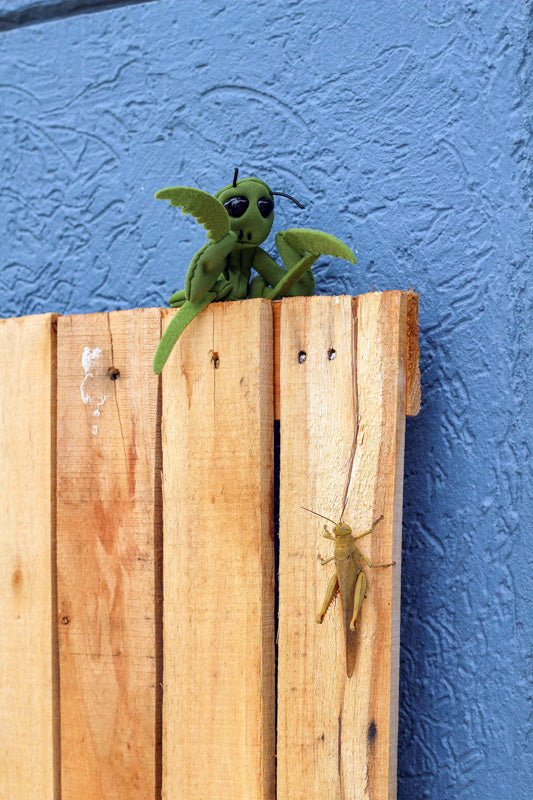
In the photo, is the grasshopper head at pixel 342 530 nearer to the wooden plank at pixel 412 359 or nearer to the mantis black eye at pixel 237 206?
the wooden plank at pixel 412 359

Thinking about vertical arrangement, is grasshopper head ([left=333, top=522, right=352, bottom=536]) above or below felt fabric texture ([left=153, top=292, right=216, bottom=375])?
below

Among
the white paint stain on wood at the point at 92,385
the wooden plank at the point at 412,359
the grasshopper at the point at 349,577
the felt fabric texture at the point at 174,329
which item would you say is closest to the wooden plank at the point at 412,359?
the wooden plank at the point at 412,359

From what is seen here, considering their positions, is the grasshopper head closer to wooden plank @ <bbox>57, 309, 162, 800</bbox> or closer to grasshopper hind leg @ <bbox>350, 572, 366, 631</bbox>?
grasshopper hind leg @ <bbox>350, 572, 366, 631</bbox>

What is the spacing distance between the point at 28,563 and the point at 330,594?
0.41 metres

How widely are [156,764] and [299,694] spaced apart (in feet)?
0.70

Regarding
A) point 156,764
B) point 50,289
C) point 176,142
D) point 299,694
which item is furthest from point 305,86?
point 156,764

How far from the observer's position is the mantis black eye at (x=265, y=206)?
0.84m

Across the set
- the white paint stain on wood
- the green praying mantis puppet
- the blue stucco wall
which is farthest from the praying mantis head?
the white paint stain on wood

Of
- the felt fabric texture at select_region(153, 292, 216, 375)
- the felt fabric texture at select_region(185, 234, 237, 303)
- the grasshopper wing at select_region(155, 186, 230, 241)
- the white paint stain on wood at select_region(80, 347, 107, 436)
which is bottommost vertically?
the white paint stain on wood at select_region(80, 347, 107, 436)

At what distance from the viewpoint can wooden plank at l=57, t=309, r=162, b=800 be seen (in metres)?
0.89

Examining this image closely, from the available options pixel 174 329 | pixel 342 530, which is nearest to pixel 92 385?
pixel 174 329

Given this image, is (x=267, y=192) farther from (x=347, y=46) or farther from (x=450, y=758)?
(x=450, y=758)

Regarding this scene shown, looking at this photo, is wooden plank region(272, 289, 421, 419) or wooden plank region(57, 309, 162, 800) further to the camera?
wooden plank region(57, 309, 162, 800)

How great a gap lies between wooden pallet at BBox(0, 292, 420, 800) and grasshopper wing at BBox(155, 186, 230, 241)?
0.09 metres
